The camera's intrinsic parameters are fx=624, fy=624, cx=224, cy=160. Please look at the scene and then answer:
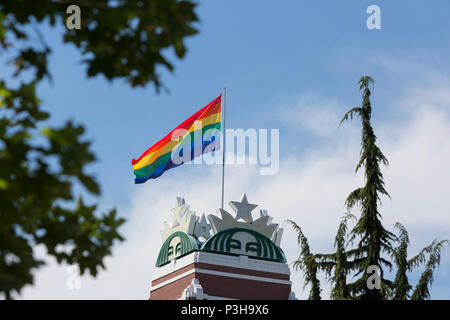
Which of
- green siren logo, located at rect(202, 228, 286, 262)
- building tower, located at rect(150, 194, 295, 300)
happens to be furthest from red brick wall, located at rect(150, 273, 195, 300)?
green siren logo, located at rect(202, 228, 286, 262)

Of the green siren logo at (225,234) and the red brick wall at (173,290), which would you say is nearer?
the red brick wall at (173,290)

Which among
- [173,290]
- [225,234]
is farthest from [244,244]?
[173,290]

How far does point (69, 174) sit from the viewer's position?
4.14m

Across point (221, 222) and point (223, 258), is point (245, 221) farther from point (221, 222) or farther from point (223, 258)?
point (223, 258)

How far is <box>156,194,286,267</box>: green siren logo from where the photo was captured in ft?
78.1

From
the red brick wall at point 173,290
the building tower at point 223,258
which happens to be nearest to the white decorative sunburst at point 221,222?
the building tower at point 223,258

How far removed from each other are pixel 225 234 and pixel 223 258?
960 millimetres

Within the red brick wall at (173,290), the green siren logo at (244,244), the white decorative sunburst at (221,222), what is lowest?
the red brick wall at (173,290)

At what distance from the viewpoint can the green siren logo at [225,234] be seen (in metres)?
23.8

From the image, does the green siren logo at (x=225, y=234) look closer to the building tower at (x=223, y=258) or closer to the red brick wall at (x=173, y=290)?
the building tower at (x=223, y=258)
